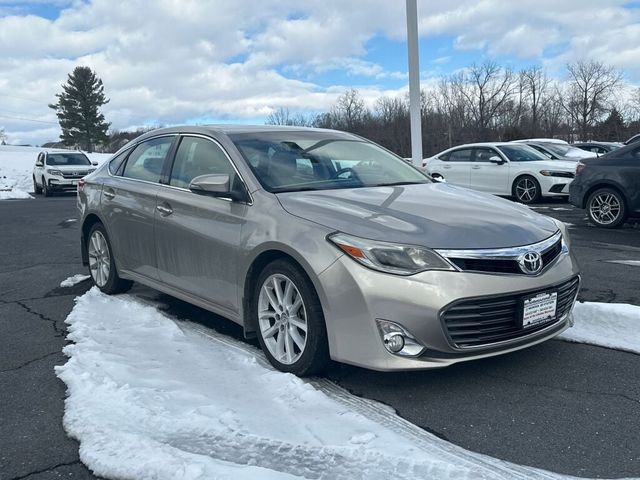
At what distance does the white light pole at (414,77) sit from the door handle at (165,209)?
711cm

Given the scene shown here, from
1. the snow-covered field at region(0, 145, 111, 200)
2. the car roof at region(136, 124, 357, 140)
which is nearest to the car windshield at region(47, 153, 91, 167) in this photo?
the snow-covered field at region(0, 145, 111, 200)

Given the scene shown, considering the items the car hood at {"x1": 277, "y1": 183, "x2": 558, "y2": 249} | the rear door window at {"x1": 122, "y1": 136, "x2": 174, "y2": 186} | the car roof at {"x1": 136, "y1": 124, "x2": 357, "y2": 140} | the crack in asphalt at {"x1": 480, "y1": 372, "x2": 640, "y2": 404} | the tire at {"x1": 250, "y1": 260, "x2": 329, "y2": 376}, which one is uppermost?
the car roof at {"x1": 136, "y1": 124, "x2": 357, "y2": 140}

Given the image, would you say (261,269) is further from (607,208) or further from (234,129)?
(607,208)

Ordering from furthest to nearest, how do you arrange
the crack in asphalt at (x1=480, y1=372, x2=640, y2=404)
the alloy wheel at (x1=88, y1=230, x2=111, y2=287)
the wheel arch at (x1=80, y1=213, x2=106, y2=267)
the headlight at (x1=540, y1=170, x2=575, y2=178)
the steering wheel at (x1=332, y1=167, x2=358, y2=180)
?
the headlight at (x1=540, y1=170, x2=575, y2=178)
the wheel arch at (x1=80, y1=213, x2=106, y2=267)
the alloy wheel at (x1=88, y1=230, x2=111, y2=287)
the steering wheel at (x1=332, y1=167, x2=358, y2=180)
the crack in asphalt at (x1=480, y1=372, x2=640, y2=404)

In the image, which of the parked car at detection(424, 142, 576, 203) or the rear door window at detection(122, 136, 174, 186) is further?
the parked car at detection(424, 142, 576, 203)

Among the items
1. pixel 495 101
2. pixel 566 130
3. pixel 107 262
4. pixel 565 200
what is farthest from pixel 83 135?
pixel 107 262

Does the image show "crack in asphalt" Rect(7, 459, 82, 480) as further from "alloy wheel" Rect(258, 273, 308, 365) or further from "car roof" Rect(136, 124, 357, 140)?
"car roof" Rect(136, 124, 357, 140)

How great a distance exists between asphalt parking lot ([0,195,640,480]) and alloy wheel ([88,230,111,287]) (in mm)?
500

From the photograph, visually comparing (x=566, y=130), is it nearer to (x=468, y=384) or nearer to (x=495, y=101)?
(x=495, y=101)

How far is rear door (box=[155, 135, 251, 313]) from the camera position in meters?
4.14

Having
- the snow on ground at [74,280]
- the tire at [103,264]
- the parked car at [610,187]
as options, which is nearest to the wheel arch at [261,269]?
the tire at [103,264]

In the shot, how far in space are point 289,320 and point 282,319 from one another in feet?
0.24

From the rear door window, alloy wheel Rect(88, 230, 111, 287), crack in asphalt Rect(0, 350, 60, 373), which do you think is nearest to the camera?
crack in asphalt Rect(0, 350, 60, 373)

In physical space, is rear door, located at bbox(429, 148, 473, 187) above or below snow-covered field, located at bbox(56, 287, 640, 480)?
above
